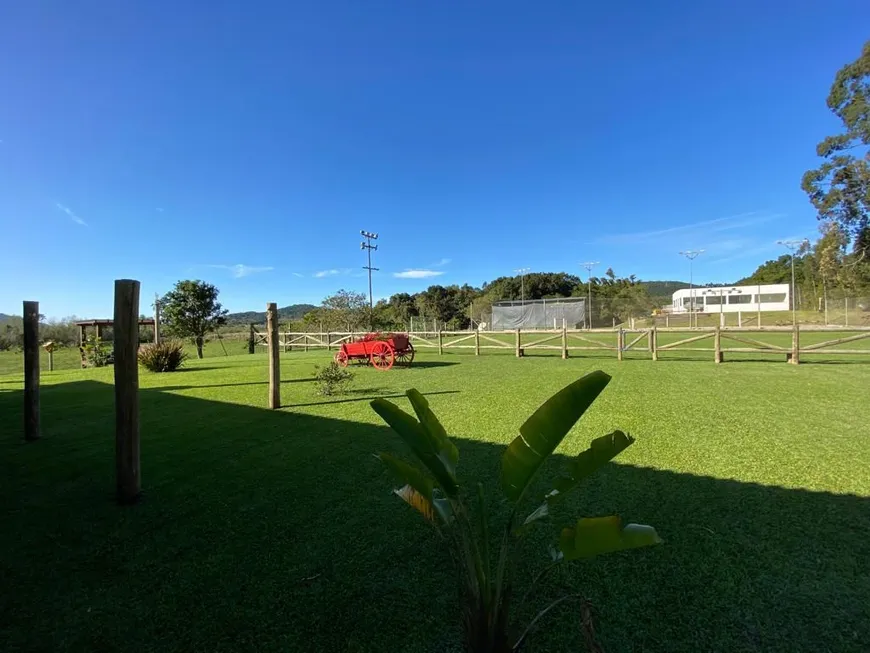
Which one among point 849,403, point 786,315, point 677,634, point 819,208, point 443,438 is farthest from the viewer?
point 786,315

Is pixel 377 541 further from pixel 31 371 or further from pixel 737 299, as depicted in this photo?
pixel 737 299

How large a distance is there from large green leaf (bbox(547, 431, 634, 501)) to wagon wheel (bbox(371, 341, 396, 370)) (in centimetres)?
1055

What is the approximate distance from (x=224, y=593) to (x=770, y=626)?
2562mm

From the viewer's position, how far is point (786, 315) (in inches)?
1380

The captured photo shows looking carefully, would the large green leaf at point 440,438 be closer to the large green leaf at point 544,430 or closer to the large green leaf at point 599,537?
the large green leaf at point 544,430

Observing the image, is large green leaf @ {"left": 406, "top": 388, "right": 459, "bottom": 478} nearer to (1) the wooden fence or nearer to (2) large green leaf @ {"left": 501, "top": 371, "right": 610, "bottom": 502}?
(2) large green leaf @ {"left": 501, "top": 371, "right": 610, "bottom": 502}

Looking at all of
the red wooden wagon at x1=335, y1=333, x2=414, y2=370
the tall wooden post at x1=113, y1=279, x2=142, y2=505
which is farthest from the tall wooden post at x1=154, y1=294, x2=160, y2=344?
the tall wooden post at x1=113, y1=279, x2=142, y2=505

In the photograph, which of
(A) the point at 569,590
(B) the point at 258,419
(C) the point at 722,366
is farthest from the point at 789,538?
(C) the point at 722,366

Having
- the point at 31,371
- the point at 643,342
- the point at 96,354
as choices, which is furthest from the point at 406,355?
the point at 643,342

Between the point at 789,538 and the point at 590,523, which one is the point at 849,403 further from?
the point at 590,523

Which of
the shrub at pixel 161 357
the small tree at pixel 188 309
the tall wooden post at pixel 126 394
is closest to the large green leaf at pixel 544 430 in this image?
the tall wooden post at pixel 126 394

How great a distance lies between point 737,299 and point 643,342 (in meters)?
44.6

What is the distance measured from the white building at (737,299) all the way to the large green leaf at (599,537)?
162 ft

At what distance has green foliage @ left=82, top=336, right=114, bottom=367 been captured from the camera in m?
17.0
